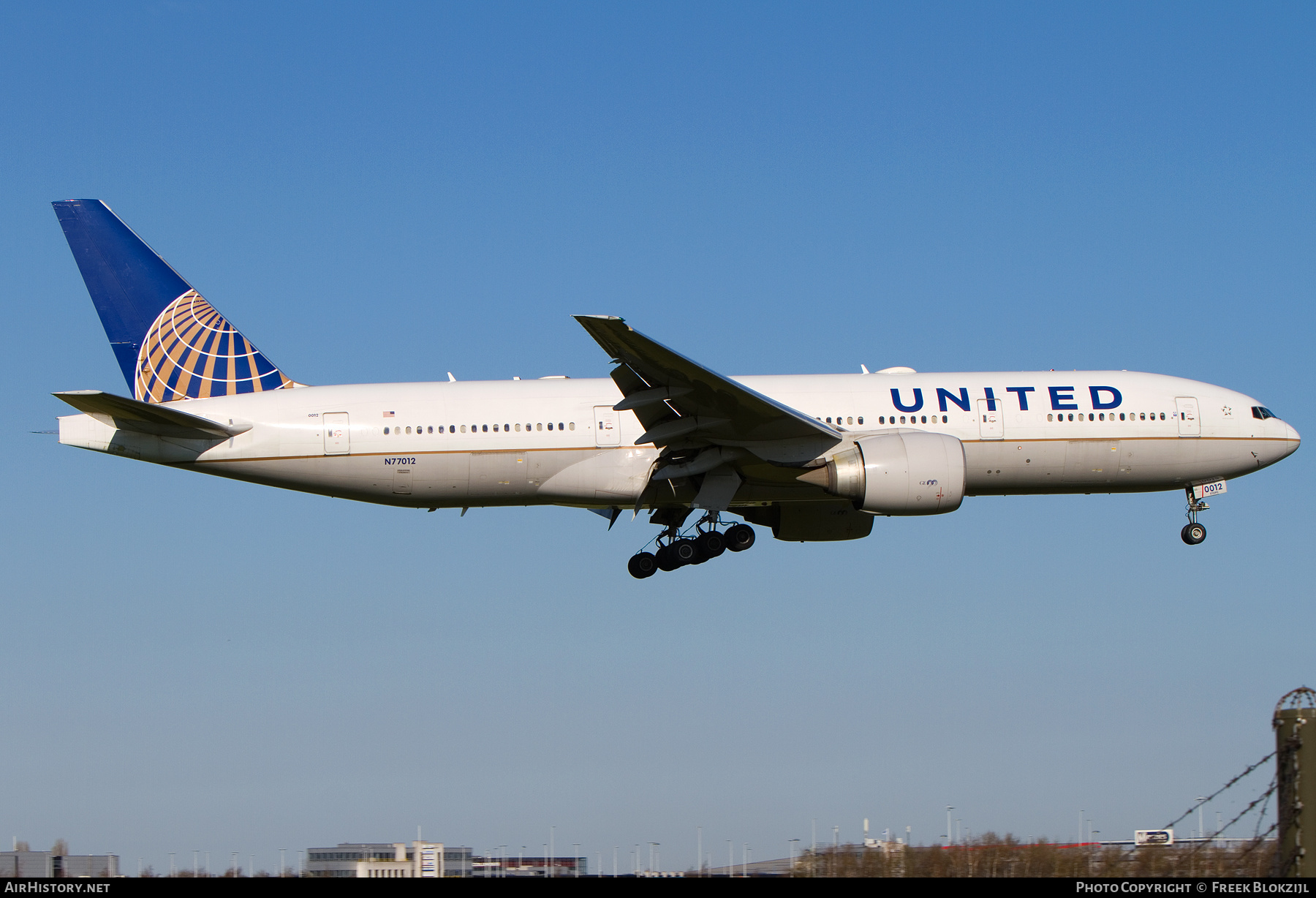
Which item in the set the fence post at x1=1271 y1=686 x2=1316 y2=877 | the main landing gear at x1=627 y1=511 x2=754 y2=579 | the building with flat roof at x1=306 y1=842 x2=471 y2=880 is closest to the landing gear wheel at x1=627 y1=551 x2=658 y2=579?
the main landing gear at x1=627 y1=511 x2=754 y2=579

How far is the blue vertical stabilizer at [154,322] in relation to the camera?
33.1 metres

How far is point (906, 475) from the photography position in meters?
29.6

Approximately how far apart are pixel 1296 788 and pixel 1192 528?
20152 millimetres

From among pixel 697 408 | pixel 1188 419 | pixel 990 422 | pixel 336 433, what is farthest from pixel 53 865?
pixel 1188 419

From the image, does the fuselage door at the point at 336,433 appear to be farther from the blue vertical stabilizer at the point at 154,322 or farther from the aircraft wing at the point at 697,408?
the aircraft wing at the point at 697,408

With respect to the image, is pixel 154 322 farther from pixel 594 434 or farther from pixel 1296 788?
pixel 1296 788

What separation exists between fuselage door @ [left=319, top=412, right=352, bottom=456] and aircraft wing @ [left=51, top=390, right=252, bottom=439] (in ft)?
5.65

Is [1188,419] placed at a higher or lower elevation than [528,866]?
higher

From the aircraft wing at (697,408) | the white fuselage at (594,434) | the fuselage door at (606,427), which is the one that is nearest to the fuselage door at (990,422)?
the white fuselage at (594,434)

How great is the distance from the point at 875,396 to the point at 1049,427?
13.2 feet

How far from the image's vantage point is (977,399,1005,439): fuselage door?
104 feet

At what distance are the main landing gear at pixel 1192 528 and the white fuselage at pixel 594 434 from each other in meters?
0.94
